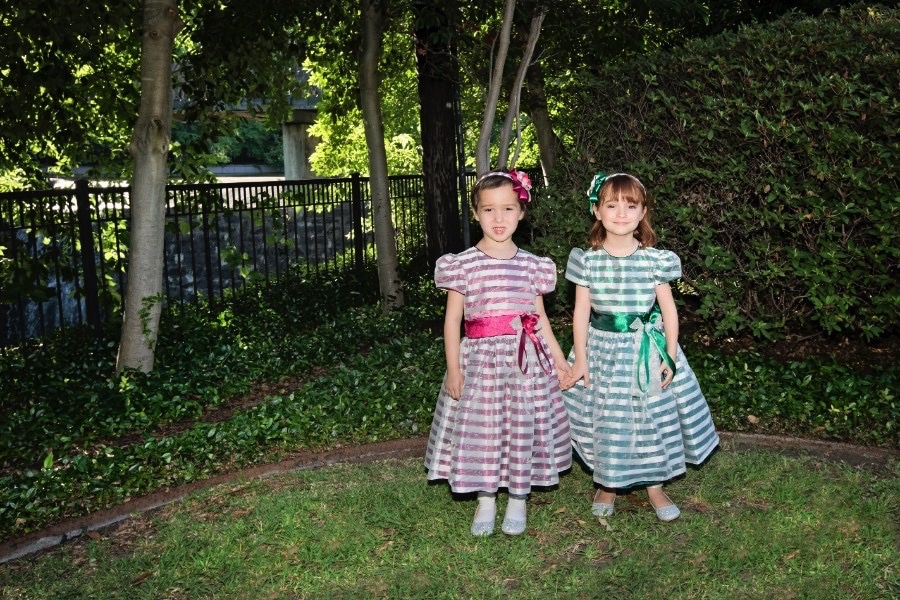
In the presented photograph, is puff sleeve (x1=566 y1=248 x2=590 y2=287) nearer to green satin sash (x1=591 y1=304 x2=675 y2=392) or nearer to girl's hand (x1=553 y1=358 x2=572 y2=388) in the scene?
green satin sash (x1=591 y1=304 x2=675 y2=392)

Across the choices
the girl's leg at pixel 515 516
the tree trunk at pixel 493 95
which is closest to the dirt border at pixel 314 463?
the girl's leg at pixel 515 516

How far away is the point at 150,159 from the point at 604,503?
4.46 meters

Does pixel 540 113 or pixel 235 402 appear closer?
pixel 235 402

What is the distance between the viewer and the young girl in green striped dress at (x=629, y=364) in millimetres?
4145

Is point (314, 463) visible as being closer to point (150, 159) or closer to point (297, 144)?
point (150, 159)

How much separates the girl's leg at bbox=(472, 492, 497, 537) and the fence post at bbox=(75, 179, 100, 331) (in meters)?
5.46

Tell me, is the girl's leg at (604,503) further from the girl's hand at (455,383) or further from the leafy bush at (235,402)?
the leafy bush at (235,402)

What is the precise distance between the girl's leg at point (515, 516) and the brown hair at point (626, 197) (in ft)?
4.05

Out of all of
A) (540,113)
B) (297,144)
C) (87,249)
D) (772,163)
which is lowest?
(87,249)

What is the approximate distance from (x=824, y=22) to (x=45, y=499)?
592 centimetres

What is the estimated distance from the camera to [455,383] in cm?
420

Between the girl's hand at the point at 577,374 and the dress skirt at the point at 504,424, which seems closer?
the dress skirt at the point at 504,424

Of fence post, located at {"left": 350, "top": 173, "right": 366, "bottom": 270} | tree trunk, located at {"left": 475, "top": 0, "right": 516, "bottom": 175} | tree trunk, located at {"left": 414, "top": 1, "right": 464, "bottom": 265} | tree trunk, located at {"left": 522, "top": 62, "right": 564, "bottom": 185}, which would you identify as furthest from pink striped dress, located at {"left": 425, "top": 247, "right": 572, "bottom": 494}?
fence post, located at {"left": 350, "top": 173, "right": 366, "bottom": 270}

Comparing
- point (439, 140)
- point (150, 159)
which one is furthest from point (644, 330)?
point (439, 140)
